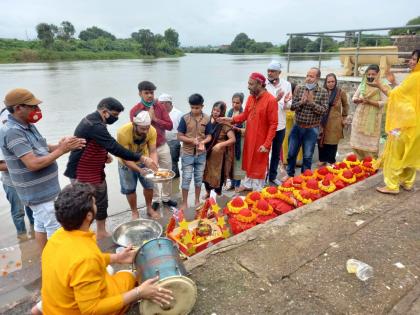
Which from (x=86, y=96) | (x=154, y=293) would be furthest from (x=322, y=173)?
(x=86, y=96)

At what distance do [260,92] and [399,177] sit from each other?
76.0 inches

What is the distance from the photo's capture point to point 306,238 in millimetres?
2961

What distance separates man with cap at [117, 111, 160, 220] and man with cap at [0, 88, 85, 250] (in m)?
0.93

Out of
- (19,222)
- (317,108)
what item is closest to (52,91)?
(19,222)

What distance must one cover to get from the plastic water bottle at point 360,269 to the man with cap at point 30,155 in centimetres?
240

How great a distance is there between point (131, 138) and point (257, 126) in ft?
5.21

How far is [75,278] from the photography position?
1.68 meters

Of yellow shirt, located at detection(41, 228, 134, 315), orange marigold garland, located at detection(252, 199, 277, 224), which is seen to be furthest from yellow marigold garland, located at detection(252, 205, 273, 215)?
yellow shirt, located at detection(41, 228, 134, 315)

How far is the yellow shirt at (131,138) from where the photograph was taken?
3.85 meters

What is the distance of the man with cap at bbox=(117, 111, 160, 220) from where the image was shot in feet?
12.4

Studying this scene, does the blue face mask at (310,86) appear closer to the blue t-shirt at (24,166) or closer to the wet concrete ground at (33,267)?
the wet concrete ground at (33,267)

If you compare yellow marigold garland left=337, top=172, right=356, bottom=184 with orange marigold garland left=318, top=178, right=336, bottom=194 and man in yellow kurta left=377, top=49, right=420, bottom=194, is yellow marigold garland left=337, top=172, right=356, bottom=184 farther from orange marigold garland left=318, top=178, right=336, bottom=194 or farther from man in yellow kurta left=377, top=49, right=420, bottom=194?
man in yellow kurta left=377, top=49, right=420, bottom=194

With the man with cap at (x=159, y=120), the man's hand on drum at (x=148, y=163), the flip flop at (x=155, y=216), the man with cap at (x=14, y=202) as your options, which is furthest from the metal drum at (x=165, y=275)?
the man with cap at (x=159, y=120)

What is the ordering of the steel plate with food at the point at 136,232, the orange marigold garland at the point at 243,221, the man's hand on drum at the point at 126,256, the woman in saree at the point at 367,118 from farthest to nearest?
1. the woman in saree at the point at 367,118
2. the steel plate with food at the point at 136,232
3. the orange marigold garland at the point at 243,221
4. the man's hand on drum at the point at 126,256
